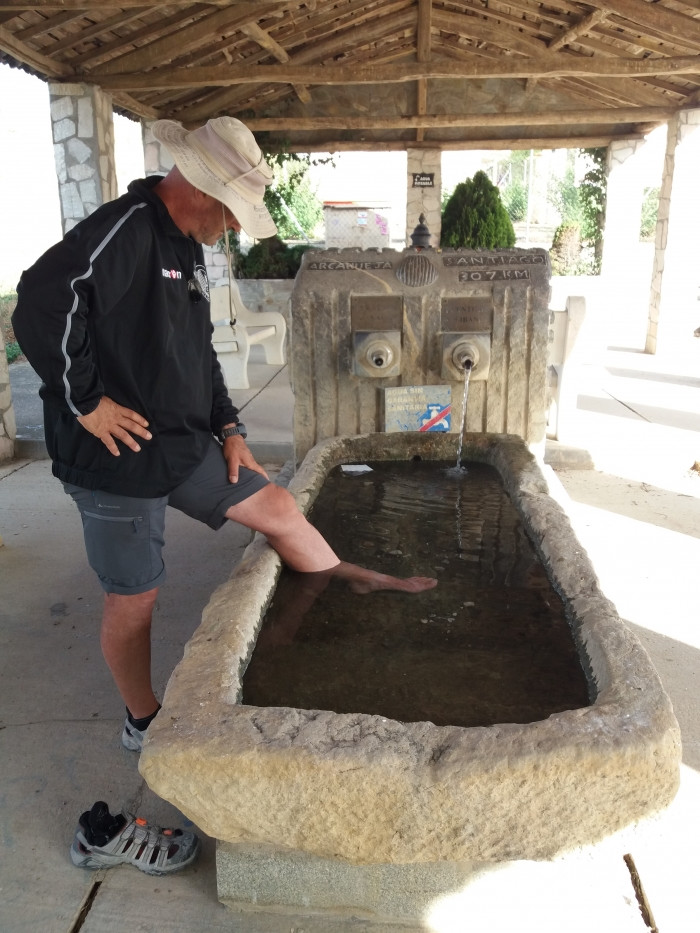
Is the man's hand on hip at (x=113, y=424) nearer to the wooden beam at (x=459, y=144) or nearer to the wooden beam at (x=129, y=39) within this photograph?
the wooden beam at (x=129, y=39)

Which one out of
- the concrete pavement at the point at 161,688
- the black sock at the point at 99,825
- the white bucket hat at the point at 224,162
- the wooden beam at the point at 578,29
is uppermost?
the wooden beam at the point at 578,29

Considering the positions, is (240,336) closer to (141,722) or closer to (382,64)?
(382,64)

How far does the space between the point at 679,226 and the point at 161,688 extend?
7.85 metres

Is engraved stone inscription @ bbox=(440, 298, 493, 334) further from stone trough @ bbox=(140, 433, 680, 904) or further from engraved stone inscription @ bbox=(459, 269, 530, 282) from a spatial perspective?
stone trough @ bbox=(140, 433, 680, 904)

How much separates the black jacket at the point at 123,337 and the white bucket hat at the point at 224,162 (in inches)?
5.0

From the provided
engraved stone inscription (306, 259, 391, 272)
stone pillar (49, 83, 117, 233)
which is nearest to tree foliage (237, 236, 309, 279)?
stone pillar (49, 83, 117, 233)

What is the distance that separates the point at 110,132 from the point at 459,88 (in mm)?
5058

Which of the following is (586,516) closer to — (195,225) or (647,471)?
(647,471)

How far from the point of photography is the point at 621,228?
36.7 ft

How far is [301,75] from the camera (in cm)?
773

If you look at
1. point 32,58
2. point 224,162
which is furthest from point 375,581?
point 32,58

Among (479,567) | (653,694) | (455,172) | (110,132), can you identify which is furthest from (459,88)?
(455,172)

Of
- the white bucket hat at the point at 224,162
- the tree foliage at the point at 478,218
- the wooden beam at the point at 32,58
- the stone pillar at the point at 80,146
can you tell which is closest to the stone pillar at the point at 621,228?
the tree foliage at the point at 478,218

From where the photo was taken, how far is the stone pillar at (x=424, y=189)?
10.9 m
